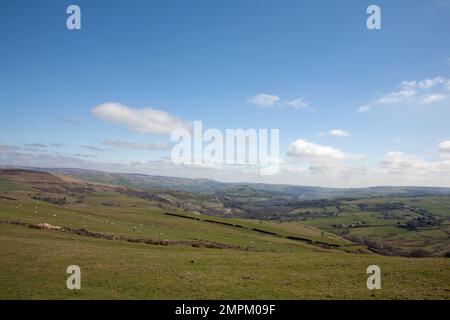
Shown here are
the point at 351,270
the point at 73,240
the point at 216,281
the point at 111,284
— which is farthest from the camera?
the point at 73,240

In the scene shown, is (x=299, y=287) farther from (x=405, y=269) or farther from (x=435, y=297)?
A: (x=405, y=269)

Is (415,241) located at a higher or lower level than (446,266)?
lower

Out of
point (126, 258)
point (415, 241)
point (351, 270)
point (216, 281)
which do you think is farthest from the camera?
point (415, 241)

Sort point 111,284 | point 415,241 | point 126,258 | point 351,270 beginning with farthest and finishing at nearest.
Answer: point 415,241 < point 126,258 < point 351,270 < point 111,284

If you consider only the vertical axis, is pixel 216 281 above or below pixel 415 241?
above
